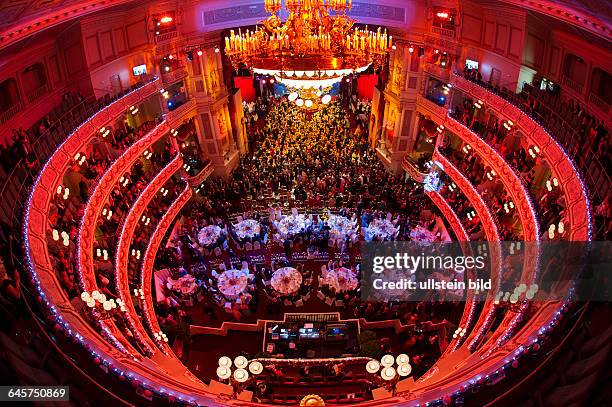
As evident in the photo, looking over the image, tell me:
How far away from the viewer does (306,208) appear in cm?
2050

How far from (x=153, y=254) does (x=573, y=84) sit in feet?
48.9

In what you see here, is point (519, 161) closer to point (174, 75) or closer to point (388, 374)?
point (388, 374)

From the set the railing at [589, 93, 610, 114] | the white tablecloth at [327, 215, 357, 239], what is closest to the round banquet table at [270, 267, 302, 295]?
the white tablecloth at [327, 215, 357, 239]

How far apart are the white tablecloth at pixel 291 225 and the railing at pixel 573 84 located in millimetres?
9913

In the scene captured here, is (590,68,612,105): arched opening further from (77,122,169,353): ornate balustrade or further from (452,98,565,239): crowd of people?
(77,122,169,353): ornate balustrade

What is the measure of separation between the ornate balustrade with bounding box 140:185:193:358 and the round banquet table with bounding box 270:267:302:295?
376 cm

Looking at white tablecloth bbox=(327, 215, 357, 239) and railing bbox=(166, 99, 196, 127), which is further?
railing bbox=(166, 99, 196, 127)

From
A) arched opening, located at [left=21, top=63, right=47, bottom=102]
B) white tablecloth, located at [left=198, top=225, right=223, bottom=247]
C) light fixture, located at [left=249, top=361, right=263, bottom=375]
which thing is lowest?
white tablecloth, located at [left=198, top=225, right=223, bottom=247]

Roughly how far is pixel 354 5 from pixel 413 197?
8259mm

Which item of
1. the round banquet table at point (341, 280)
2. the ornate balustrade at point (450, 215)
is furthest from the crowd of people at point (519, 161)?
the round banquet table at point (341, 280)

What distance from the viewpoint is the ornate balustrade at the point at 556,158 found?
392 inches

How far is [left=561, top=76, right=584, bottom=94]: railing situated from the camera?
14.5 meters

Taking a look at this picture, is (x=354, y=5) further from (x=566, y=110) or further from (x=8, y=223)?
(x=8, y=223)

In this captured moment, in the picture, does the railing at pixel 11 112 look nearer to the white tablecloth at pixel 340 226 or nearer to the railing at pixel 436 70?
the white tablecloth at pixel 340 226
